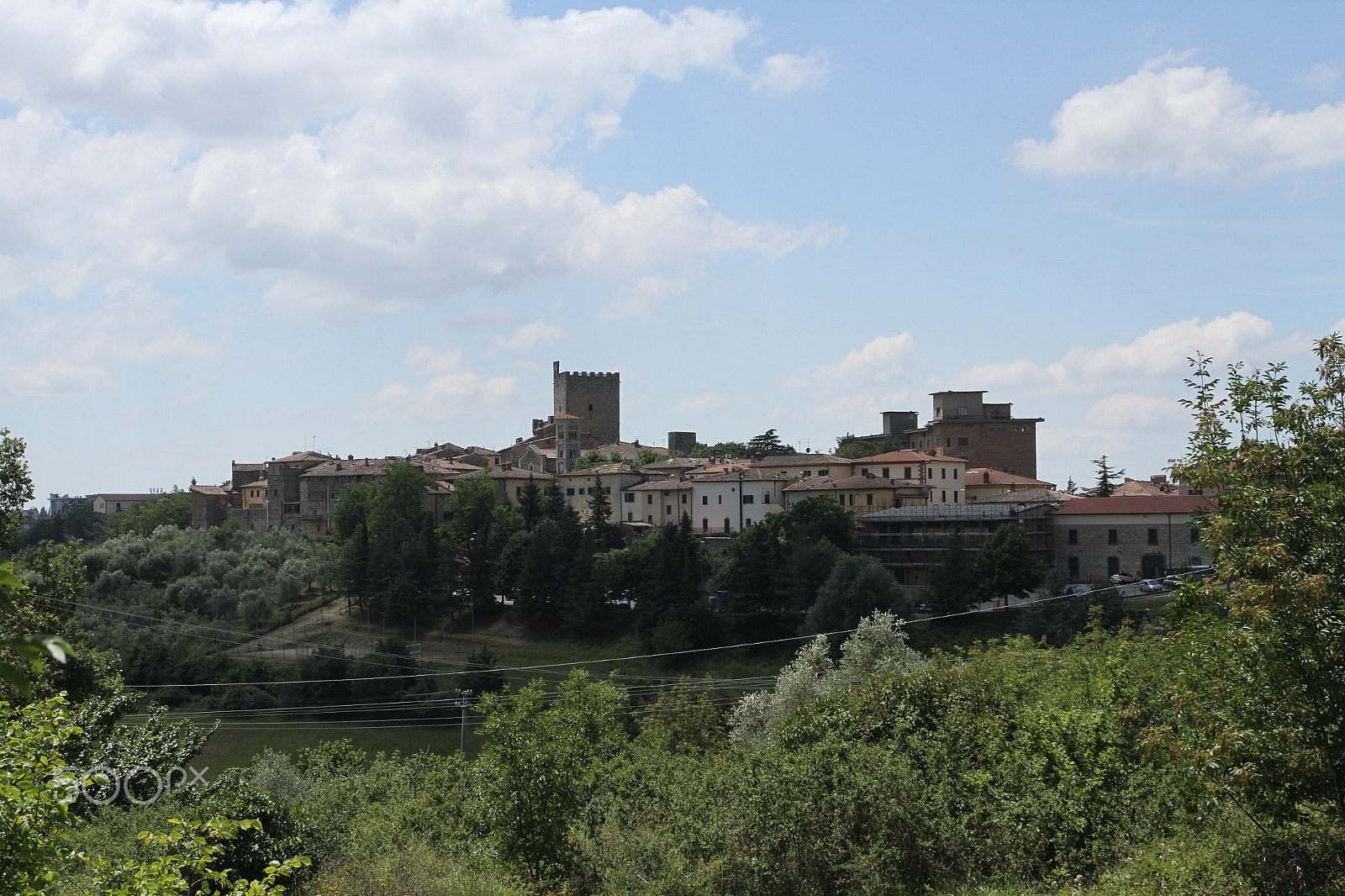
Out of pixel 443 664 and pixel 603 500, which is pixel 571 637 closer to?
pixel 443 664

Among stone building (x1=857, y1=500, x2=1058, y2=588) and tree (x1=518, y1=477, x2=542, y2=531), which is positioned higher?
tree (x1=518, y1=477, x2=542, y2=531)

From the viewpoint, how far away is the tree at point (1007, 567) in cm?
4906

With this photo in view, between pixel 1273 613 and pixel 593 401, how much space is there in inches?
4109

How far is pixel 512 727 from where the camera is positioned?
52.3 ft

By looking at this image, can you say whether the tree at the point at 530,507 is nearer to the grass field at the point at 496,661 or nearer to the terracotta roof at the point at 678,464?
the grass field at the point at 496,661

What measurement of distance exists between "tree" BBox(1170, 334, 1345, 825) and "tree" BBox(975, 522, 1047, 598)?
38.2 meters

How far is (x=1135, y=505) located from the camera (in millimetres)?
52406

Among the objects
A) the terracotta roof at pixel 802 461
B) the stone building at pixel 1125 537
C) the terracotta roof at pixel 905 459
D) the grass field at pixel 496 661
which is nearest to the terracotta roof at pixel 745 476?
the terracotta roof at pixel 802 461

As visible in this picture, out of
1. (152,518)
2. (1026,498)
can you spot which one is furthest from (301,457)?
(1026,498)

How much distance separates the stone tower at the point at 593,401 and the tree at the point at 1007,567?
65614 millimetres

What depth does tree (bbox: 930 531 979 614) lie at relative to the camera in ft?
162

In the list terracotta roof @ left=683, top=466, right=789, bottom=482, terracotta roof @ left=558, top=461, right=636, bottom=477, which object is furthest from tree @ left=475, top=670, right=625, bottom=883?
terracotta roof @ left=558, top=461, right=636, bottom=477
